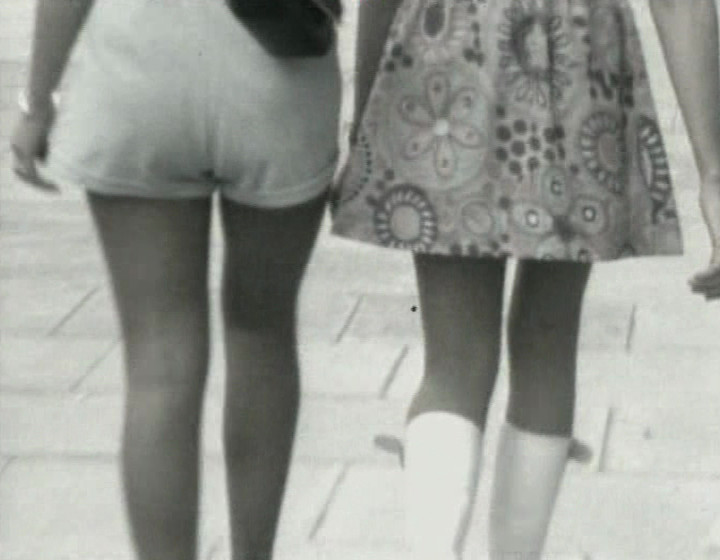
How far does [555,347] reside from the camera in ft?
12.9

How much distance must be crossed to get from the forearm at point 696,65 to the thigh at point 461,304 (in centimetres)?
36

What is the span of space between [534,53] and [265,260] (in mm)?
572

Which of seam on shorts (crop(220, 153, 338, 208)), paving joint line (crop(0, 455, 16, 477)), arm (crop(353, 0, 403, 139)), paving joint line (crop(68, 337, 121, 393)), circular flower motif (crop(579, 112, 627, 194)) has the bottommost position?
paving joint line (crop(68, 337, 121, 393))

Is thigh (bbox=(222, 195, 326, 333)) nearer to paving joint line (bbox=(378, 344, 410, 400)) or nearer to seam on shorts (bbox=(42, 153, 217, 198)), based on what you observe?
seam on shorts (bbox=(42, 153, 217, 198))

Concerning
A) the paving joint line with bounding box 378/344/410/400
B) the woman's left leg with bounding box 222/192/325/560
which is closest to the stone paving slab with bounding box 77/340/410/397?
the paving joint line with bounding box 378/344/410/400

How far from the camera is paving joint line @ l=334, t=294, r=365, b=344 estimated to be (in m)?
6.56

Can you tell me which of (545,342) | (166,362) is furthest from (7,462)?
(545,342)

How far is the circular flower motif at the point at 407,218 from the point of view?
12.2ft

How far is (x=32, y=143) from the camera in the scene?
3.78 metres

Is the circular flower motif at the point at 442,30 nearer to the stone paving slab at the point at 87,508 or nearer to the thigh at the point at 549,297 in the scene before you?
the thigh at the point at 549,297

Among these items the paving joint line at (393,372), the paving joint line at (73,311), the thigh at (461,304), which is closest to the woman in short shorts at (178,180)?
the thigh at (461,304)

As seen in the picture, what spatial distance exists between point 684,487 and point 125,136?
2.00 meters

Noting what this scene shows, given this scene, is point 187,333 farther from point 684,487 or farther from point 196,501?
point 684,487

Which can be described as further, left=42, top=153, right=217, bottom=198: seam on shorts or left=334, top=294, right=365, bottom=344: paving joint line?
left=334, top=294, right=365, bottom=344: paving joint line
